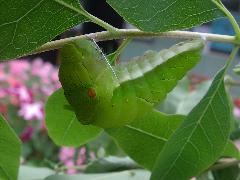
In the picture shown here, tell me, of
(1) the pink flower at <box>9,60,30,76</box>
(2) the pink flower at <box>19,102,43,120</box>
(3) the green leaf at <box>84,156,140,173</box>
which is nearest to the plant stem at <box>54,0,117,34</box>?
(3) the green leaf at <box>84,156,140,173</box>

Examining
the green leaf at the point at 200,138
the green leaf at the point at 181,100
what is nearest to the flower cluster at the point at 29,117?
the green leaf at the point at 181,100

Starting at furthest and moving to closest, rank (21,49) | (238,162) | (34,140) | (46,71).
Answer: (46,71)
(34,140)
(238,162)
(21,49)

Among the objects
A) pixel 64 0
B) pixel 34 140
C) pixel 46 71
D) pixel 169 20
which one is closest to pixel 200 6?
pixel 169 20

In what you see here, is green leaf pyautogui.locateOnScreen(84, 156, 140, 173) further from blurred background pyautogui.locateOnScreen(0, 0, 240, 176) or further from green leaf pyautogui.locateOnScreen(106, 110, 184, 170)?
green leaf pyautogui.locateOnScreen(106, 110, 184, 170)

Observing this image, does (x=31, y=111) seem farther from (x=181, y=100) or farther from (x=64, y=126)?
(x=64, y=126)

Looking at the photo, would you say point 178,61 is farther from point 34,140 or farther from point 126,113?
point 34,140
